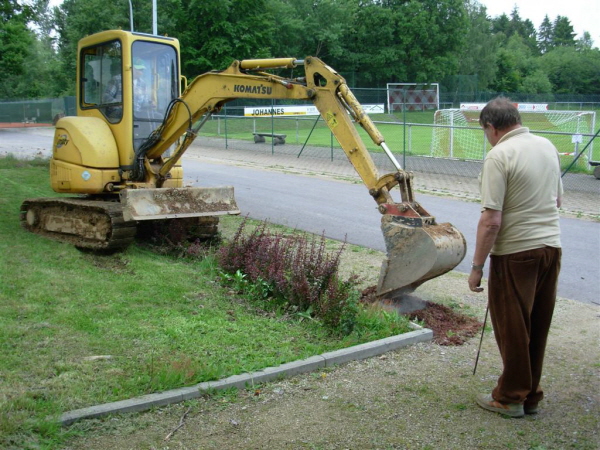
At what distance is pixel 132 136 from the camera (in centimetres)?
982

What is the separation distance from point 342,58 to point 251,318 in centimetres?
5991

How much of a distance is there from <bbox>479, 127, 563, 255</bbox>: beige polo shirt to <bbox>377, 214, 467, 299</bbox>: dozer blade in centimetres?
181

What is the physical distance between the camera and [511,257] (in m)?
4.61

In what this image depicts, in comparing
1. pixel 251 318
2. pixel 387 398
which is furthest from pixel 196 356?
pixel 387 398

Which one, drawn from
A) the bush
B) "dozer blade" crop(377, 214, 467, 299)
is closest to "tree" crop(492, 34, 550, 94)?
the bush

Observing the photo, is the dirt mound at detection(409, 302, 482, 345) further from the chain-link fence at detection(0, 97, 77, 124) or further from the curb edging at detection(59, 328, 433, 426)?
the chain-link fence at detection(0, 97, 77, 124)

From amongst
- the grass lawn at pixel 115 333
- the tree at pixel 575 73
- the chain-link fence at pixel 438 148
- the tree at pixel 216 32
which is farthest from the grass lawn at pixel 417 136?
the tree at pixel 575 73

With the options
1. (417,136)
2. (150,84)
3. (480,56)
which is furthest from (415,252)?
(480,56)

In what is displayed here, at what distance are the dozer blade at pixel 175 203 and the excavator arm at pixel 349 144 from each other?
1.53 feet

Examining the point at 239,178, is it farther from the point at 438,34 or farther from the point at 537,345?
the point at 438,34

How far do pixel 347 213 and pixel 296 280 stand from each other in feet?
21.5

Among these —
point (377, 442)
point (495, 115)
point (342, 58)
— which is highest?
point (342, 58)

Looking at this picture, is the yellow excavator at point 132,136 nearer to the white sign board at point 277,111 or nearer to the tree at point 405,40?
the white sign board at point 277,111

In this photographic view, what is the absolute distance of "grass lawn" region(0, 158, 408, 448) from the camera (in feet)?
15.8
